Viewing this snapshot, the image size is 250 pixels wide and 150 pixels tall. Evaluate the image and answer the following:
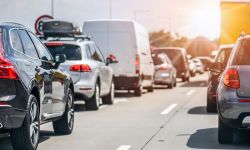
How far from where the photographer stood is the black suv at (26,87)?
9023mm

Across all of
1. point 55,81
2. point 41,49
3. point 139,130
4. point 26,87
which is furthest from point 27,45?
point 139,130

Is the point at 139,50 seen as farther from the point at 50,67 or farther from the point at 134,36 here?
the point at 50,67

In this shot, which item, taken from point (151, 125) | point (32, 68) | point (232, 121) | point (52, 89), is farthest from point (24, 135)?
point (151, 125)

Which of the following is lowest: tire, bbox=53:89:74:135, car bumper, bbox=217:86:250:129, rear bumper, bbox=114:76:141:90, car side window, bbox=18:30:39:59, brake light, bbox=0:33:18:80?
rear bumper, bbox=114:76:141:90

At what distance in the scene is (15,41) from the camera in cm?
995

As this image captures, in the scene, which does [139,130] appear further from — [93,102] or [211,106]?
[93,102]

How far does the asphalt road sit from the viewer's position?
11070 millimetres

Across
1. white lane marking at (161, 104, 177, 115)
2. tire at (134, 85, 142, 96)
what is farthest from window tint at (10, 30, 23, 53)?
tire at (134, 85, 142, 96)

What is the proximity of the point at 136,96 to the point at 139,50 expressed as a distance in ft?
5.10

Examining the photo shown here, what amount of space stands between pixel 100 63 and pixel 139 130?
589 cm

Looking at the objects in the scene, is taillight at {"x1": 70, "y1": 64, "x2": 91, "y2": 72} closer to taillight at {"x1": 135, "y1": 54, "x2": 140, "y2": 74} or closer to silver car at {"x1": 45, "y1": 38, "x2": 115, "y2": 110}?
silver car at {"x1": 45, "y1": 38, "x2": 115, "y2": 110}

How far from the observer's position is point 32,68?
1012 centimetres

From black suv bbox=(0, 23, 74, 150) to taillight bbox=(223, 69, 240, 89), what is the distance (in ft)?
Answer: 7.86

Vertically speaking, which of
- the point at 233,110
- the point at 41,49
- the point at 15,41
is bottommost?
the point at 233,110
